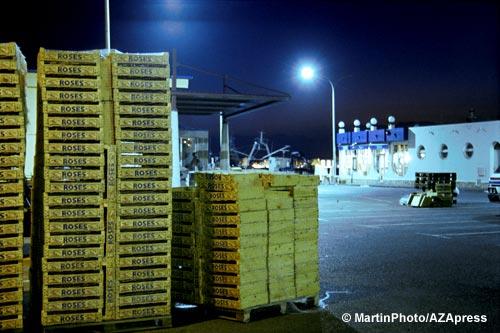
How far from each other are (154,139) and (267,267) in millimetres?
2594

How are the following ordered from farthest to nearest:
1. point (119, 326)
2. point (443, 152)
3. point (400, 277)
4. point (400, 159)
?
point (400, 159), point (443, 152), point (400, 277), point (119, 326)

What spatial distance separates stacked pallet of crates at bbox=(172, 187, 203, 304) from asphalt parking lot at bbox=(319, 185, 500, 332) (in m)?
2.18

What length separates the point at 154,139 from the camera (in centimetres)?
834

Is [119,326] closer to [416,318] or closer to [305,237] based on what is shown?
[305,237]

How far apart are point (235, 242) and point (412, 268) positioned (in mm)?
5247

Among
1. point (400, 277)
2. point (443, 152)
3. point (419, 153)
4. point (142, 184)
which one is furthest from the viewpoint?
point (419, 153)

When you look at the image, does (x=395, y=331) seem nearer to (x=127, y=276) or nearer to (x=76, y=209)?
(x=127, y=276)

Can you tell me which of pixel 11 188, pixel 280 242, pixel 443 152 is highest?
pixel 443 152

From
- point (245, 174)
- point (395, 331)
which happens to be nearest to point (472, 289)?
point (395, 331)

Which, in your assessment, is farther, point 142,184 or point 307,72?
point 307,72

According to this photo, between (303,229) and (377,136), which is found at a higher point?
(377,136)

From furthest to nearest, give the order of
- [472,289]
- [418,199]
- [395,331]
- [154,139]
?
[418,199], [472,289], [154,139], [395,331]

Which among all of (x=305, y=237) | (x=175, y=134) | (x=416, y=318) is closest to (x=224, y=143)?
(x=175, y=134)

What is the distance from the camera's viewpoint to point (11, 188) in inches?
308
